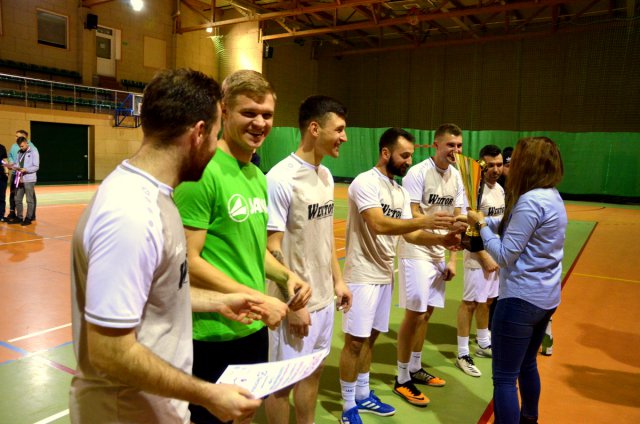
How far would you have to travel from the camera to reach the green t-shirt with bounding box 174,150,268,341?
216 centimetres

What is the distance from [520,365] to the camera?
2861mm

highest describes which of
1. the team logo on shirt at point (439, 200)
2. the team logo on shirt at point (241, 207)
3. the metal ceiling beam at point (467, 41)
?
the metal ceiling beam at point (467, 41)

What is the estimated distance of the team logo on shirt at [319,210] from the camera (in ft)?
9.79

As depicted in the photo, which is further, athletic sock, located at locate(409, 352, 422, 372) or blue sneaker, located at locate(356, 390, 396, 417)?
athletic sock, located at locate(409, 352, 422, 372)

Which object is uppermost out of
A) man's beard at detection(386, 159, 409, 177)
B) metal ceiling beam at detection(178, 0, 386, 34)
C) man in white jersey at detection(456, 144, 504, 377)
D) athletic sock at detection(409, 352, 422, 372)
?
metal ceiling beam at detection(178, 0, 386, 34)

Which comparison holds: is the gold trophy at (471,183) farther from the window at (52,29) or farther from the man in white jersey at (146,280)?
the window at (52,29)

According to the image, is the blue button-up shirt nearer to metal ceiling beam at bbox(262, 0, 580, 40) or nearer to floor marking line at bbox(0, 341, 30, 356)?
floor marking line at bbox(0, 341, 30, 356)

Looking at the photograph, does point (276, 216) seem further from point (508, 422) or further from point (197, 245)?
point (508, 422)

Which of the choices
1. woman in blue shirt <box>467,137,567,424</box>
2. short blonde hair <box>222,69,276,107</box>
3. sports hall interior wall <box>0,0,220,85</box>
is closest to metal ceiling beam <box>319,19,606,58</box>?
sports hall interior wall <box>0,0,220,85</box>

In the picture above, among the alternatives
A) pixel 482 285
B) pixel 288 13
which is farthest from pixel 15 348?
pixel 288 13

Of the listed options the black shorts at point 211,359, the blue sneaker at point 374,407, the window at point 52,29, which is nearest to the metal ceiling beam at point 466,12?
the window at point 52,29

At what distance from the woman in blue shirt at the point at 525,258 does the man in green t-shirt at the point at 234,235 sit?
47.8 inches

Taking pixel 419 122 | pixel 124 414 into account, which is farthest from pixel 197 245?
pixel 419 122

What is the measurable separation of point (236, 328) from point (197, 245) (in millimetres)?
445
